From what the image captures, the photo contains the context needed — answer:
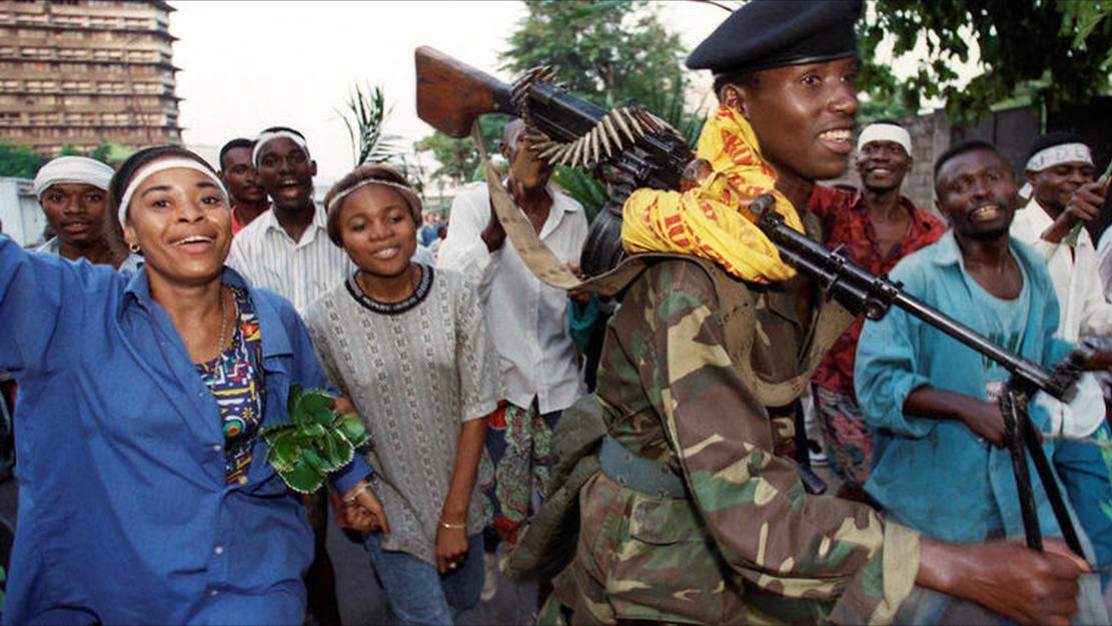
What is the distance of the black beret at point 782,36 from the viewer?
4.96 feet

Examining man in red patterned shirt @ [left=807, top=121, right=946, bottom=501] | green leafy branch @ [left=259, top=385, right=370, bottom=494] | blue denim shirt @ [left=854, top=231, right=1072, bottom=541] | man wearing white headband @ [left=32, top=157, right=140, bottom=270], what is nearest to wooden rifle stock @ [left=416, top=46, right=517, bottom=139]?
green leafy branch @ [left=259, top=385, right=370, bottom=494]

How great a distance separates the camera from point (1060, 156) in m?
3.40

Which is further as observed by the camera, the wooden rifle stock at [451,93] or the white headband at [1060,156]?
the white headband at [1060,156]

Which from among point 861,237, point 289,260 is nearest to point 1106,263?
point 861,237

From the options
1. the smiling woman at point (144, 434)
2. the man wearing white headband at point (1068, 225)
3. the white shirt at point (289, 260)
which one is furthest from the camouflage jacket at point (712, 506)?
the white shirt at point (289, 260)

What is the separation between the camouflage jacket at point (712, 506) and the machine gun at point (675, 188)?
0.44 feet

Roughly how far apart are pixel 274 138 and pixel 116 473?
2304 mm

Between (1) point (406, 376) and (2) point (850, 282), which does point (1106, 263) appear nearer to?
(2) point (850, 282)

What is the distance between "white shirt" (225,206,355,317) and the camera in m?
3.61

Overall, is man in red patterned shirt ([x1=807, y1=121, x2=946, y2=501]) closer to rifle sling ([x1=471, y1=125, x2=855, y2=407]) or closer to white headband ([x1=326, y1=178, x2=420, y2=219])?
rifle sling ([x1=471, y1=125, x2=855, y2=407])

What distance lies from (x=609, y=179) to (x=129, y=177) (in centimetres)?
132

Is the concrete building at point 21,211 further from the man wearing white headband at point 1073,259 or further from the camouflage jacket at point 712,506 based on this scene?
the man wearing white headband at point 1073,259

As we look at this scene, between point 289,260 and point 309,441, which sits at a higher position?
point 289,260

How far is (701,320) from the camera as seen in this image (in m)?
1.37
